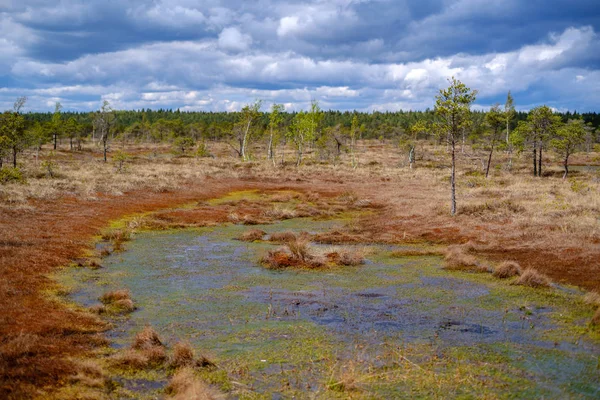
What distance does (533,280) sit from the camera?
757 inches

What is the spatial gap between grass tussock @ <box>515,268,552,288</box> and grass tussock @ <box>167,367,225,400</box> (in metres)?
14.4

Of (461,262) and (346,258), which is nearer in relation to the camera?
(461,262)

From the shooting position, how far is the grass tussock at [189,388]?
31.4 feet

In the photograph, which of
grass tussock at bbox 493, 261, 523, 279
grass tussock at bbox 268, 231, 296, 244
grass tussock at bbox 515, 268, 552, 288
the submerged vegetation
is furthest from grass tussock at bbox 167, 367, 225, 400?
grass tussock at bbox 268, 231, 296, 244

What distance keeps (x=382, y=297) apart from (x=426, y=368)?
6.39m

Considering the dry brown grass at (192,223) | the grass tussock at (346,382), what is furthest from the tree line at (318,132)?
the grass tussock at (346,382)

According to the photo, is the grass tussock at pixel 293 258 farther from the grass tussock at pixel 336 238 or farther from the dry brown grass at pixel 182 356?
the dry brown grass at pixel 182 356

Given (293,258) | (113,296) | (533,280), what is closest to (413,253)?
(293,258)

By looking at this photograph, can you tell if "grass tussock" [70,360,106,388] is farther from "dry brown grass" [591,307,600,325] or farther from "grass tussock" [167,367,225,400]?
"dry brown grass" [591,307,600,325]

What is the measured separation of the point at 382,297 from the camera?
1812cm

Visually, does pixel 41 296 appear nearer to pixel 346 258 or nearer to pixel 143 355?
pixel 143 355

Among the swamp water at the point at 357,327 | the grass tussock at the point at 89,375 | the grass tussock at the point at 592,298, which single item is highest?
the grass tussock at the point at 592,298

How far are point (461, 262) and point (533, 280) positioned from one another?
389cm

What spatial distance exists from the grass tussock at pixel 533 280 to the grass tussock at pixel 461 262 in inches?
99.8
